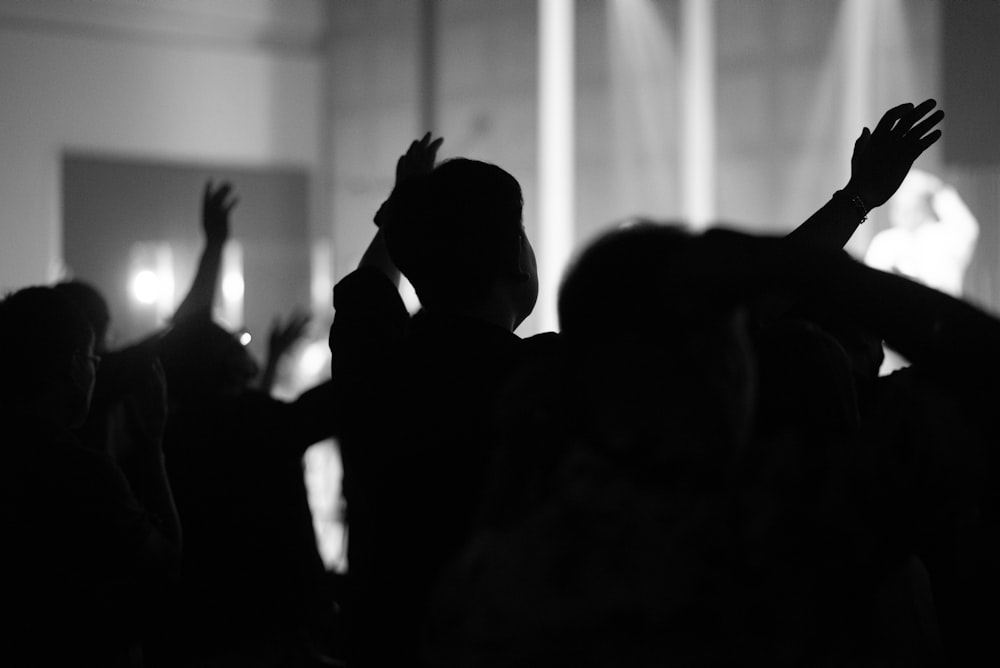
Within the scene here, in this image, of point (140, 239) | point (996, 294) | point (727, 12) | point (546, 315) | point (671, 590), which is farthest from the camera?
point (140, 239)

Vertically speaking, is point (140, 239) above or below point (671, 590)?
above

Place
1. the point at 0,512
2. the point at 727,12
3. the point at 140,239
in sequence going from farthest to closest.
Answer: the point at 140,239
the point at 727,12
the point at 0,512

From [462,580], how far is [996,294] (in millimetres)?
3148

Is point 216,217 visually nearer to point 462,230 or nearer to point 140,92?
point 462,230

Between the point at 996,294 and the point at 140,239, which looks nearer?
the point at 996,294

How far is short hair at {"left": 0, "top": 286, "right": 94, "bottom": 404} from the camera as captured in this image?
1400 mm

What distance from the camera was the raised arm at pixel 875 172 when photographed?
1.28 m

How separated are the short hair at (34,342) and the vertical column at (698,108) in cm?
326

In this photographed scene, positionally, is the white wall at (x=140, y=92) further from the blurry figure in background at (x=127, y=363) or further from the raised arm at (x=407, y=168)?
the raised arm at (x=407, y=168)

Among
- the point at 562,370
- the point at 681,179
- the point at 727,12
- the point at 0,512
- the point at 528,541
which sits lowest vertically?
the point at 0,512

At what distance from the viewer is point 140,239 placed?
300 inches

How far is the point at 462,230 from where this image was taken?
108cm

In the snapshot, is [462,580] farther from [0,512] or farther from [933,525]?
[0,512]

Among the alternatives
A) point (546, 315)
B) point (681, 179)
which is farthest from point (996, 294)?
point (546, 315)
